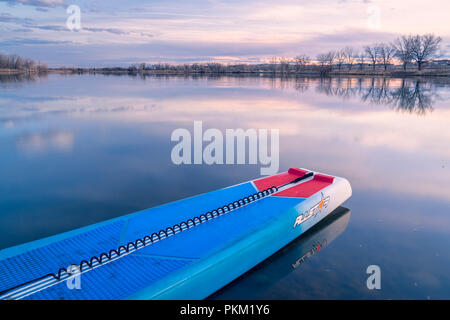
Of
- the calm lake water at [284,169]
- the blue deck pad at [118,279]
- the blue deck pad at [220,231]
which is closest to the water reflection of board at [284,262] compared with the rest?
the calm lake water at [284,169]

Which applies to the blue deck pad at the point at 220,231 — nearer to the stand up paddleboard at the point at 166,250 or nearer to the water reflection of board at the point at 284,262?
the stand up paddleboard at the point at 166,250

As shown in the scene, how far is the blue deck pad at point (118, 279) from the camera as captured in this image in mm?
2303

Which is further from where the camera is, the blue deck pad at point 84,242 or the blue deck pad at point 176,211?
the blue deck pad at point 176,211

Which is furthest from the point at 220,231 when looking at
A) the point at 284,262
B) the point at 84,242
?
the point at 84,242

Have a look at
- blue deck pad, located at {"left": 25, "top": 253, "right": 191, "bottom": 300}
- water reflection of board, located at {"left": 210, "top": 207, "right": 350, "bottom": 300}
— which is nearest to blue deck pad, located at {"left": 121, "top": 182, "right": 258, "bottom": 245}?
blue deck pad, located at {"left": 25, "top": 253, "right": 191, "bottom": 300}

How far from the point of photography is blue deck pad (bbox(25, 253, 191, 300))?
230 cm

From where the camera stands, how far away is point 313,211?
399cm

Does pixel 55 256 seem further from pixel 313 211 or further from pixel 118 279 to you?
pixel 313 211

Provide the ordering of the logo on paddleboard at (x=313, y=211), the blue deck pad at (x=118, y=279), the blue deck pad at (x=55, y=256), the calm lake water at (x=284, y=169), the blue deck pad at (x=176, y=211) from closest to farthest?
the blue deck pad at (x=118, y=279) < the blue deck pad at (x=55, y=256) < the calm lake water at (x=284, y=169) < the blue deck pad at (x=176, y=211) < the logo on paddleboard at (x=313, y=211)

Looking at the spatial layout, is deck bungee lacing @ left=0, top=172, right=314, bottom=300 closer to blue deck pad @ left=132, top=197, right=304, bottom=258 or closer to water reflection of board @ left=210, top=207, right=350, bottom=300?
blue deck pad @ left=132, top=197, right=304, bottom=258

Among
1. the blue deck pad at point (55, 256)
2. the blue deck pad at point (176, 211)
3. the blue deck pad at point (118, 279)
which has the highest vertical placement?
the blue deck pad at point (176, 211)

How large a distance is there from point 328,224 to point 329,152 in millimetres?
3233
